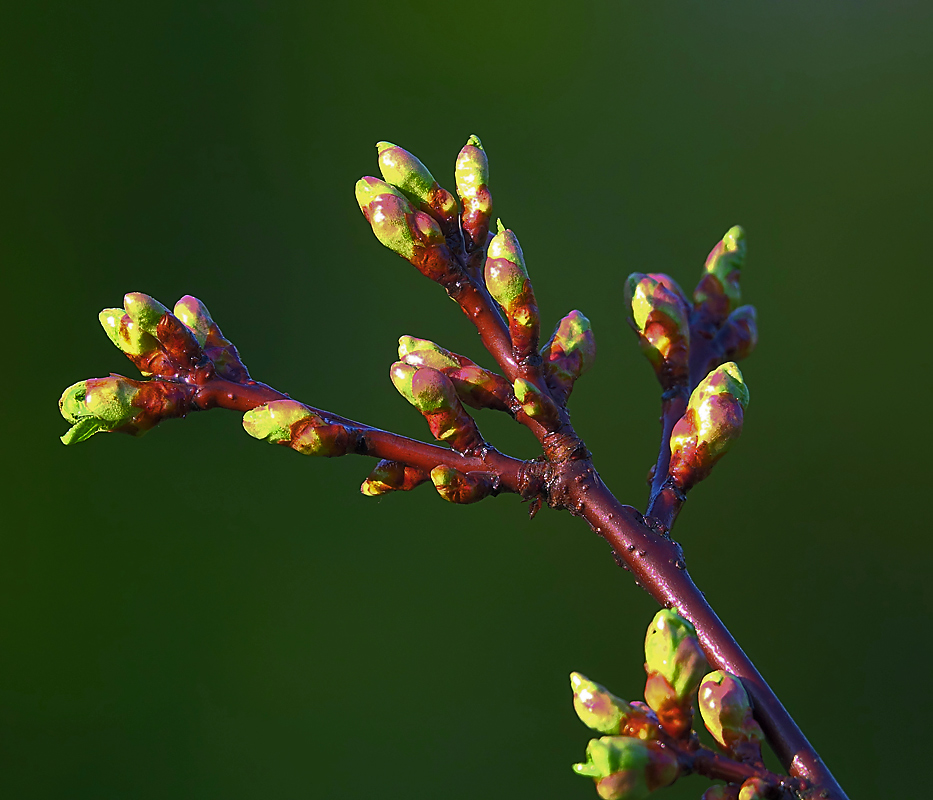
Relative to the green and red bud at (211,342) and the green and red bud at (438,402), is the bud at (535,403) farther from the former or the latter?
the green and red bud at (211,342)

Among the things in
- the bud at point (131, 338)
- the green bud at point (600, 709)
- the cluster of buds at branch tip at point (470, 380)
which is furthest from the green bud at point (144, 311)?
the green bud at point (600, 709)

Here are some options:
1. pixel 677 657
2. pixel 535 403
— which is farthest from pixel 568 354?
pixel 677 657

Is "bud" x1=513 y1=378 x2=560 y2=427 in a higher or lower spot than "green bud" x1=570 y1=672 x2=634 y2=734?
higher

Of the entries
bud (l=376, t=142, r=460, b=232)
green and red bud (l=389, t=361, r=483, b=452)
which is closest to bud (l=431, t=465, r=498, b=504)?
green and red bud (l=389, t=361, r=483, b=452)

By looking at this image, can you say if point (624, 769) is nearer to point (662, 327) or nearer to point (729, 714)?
point (729, 714)

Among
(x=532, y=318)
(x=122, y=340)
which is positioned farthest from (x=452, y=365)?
(x=122, y=340)

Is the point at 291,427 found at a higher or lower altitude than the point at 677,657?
higher

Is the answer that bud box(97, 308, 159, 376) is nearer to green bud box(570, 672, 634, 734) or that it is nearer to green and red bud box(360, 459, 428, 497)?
green and red bud box(360, 459, 428, 497)
